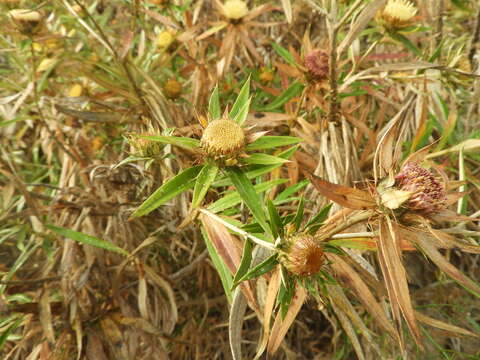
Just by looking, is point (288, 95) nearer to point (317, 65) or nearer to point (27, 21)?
point (317, 65)

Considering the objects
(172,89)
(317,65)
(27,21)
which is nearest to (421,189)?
(317,65)

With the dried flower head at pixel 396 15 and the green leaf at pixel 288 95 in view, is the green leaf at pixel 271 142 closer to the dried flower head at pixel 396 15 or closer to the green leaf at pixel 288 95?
the green leaf at pixel 288 95

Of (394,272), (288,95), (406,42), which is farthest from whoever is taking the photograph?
(288,95)

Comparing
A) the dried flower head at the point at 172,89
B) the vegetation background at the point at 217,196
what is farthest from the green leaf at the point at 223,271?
the dried flower head at the point at 172,89

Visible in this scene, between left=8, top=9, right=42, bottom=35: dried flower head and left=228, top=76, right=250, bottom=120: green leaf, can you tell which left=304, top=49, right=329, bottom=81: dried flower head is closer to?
left=228, top=76, right=250, bottom=120: green leaf

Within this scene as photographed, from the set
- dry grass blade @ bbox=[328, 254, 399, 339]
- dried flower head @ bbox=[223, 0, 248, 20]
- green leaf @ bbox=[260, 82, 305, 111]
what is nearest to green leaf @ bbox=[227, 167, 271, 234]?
dry grass blade @ bbox=[328, 254, 399, 339]

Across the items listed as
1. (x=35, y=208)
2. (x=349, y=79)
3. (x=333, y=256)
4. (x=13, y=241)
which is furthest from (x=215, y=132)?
(x=13, y=241)

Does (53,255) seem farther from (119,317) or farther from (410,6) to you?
(410,6)
